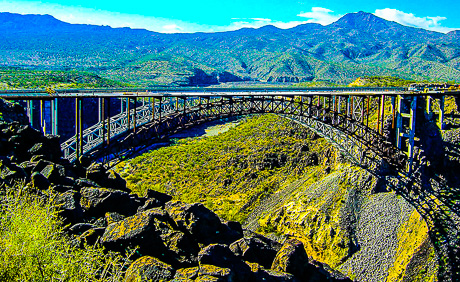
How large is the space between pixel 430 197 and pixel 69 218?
119ft

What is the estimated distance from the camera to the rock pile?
57.5ft

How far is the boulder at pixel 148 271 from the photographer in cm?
1599

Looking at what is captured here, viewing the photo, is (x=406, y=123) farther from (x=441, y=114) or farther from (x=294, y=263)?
(x=294, y=263)

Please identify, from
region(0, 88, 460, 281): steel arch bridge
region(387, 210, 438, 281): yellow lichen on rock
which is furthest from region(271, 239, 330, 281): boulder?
region(0, 88, 460, 281): steel arch bridge

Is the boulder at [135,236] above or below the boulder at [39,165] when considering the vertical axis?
below

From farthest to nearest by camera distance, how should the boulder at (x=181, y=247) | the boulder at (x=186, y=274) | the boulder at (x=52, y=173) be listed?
the boulder at (x=52, y=173) < the boulder at (x=181, y=247) < the boulder at (x=186, y=274)

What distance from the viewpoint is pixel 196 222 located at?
21.7 m

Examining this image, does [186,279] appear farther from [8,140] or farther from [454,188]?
[454,188]

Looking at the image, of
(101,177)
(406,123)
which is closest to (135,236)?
(101,177)

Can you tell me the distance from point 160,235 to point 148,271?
13.1ft

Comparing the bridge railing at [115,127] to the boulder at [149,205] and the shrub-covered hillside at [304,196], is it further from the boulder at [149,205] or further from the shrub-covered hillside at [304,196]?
the boulder at [149,205]

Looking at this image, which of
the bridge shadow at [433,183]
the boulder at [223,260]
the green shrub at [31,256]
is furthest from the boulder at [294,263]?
the bridge shadow at [433,183]

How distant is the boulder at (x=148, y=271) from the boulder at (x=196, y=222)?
470 centimetres

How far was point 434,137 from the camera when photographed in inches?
1858
